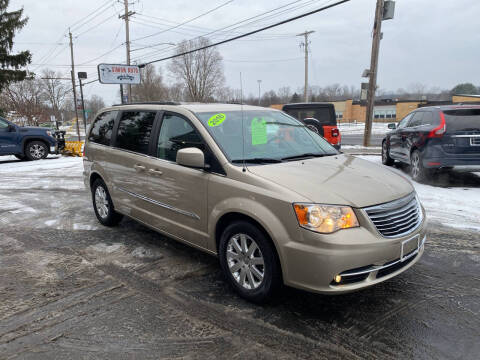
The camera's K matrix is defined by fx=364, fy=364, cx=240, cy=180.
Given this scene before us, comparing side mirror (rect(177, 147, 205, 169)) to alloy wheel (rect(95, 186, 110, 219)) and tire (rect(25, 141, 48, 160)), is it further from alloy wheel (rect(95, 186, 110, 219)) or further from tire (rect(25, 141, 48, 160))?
tire (rect(25, 141, 48, 160))

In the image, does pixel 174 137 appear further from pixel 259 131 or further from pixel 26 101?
pixel 26 101

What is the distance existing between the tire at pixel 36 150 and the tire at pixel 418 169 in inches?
530

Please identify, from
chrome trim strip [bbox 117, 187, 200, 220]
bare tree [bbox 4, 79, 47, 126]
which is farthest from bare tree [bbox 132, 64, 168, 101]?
chrome trim strip [bbox 117, 187, 200, 220]

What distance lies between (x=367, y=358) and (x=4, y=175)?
1159 cm

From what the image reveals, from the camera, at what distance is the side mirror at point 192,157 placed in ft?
11.1

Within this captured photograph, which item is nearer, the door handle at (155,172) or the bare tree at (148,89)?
the door handle at (155,172)

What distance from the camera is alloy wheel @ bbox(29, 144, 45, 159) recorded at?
14.4 meters

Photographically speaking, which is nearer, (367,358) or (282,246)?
(367,358)

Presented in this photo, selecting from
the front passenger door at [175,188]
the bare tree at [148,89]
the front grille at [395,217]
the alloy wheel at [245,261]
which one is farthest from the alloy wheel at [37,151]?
the bare tree at [148,89]

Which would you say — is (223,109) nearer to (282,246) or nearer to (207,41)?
(282,246)

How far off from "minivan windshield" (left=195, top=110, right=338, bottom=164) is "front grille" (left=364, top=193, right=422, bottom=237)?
1048 millimetres

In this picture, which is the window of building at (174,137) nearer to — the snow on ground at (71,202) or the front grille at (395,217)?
the front grille at (395,217)

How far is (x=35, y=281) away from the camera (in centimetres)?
371

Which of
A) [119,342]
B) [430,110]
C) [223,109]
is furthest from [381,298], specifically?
[430,110]
